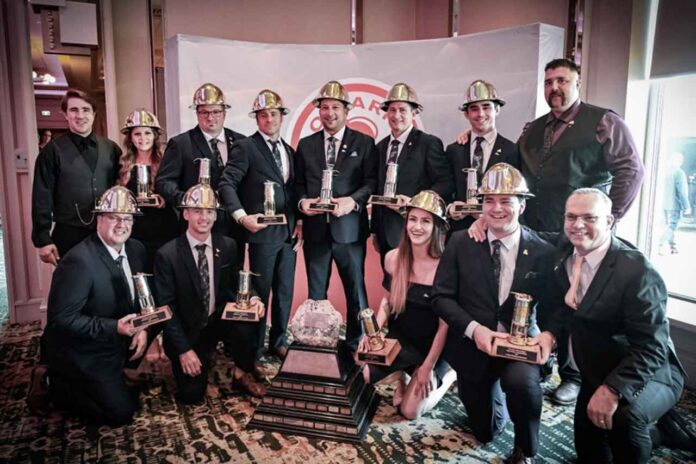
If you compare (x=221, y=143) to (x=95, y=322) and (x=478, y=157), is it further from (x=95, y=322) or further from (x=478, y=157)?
(x=478, y=157)

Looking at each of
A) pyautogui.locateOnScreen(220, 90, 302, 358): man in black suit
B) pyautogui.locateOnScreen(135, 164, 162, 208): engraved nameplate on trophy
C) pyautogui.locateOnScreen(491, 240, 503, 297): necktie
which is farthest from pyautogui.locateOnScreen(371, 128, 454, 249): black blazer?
pyautogui.locateOnScreen(135, 164, 162, 208): engraved nameplate on trophy

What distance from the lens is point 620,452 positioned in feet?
8.43

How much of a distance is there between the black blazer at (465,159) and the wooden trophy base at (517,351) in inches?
51.0

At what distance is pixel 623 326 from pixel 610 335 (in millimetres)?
75

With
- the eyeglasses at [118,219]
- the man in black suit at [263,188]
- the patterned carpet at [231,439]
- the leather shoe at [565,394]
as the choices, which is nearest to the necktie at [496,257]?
the patterned carpet at [231,439]

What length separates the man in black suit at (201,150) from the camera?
4078 mm

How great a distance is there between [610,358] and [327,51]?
4119 millimetres

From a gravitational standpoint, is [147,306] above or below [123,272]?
below

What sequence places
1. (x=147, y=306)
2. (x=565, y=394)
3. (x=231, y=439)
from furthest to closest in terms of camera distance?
1. (x=565, y=394)
2. (x=147, y=306)
3. (x=231, y=439)

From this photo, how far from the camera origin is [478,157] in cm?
385

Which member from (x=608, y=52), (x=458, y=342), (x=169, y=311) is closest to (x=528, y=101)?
(x=608, y=52)

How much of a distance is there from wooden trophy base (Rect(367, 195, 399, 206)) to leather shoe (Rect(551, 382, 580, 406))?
1710mm

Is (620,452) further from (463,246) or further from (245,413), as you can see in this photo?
(245,413)

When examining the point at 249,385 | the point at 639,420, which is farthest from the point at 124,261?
the point at 639,420
